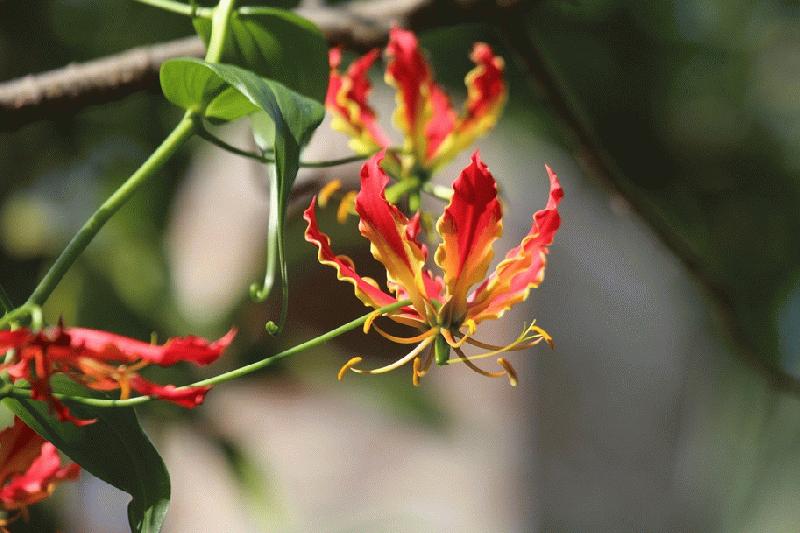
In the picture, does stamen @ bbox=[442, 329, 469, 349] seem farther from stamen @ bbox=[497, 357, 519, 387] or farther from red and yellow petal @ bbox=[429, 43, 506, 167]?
red and yellow petal @ bbox=[429, 43, 506, 167]

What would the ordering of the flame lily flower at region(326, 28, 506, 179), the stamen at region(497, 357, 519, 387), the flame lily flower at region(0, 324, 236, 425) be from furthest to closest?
1. the flame lily flower at region(326, 28, 506, 179)
2. the stamen at region(497, 357, 519, 387)
3. the flame lily flower at region(0, 324, 236, 425)

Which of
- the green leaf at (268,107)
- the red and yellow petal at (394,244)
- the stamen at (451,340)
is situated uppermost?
the green leaf at (268,107)

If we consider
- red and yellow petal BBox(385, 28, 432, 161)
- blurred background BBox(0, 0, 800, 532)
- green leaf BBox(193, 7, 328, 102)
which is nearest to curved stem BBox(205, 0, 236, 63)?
green leaf BBox(193, 7, 328, 102)

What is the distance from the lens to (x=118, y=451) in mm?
461

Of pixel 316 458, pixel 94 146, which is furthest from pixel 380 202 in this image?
pixel 316 458

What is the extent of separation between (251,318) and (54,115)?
45.8 inches

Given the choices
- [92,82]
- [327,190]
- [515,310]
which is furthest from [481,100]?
[515,310]

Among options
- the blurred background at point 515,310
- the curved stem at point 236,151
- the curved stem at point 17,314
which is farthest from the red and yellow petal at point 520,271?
the blurred background at point 515,310

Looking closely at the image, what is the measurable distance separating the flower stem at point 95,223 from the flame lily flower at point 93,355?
0.09 ft

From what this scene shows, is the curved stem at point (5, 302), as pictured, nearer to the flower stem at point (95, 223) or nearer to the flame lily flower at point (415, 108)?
the flower stem at point (95, 223)

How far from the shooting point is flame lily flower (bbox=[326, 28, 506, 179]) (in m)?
0.74

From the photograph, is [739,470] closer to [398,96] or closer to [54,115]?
[398,96]

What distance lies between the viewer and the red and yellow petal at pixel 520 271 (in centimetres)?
50

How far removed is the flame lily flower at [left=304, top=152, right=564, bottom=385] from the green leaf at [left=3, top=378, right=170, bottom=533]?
91 mm
